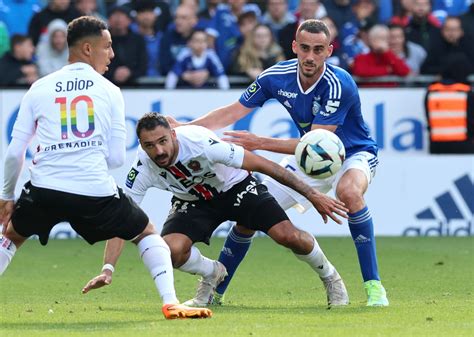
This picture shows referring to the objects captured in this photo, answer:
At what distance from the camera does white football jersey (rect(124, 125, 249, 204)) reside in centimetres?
856

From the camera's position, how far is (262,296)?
1009 cm

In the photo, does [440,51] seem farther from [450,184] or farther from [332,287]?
[332,287]

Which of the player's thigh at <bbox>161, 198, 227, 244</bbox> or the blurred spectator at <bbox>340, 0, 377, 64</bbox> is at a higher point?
the player's thigh at <bbox>161, 198, 227, 244</bbox>

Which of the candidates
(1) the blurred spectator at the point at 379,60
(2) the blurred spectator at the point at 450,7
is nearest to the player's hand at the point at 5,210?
(1) the blurred spectator at the point at 379,60

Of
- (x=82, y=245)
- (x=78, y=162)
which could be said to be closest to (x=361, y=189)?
(x=78, y=162)

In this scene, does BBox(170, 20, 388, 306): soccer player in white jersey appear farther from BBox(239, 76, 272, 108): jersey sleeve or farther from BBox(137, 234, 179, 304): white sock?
BBox(137, 234, 179, 304): white sock

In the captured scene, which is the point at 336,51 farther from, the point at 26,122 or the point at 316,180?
the point at 26,122

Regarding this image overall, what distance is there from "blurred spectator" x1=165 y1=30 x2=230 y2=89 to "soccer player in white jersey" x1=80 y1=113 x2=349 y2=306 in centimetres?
724

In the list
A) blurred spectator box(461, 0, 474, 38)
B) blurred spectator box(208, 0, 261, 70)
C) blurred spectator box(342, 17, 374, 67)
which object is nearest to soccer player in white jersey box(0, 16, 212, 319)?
blurred spectator box(208, 0, 261, 70)

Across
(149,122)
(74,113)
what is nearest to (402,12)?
(149,122)

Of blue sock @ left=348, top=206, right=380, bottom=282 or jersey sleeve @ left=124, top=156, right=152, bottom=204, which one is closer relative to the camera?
jersey sleeve @ left=124, top=156, right=152, bottom=204

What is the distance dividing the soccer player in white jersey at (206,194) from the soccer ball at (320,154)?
0.39 m

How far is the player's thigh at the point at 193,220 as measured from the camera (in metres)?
9.20

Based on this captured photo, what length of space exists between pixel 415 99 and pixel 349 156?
6.90m
